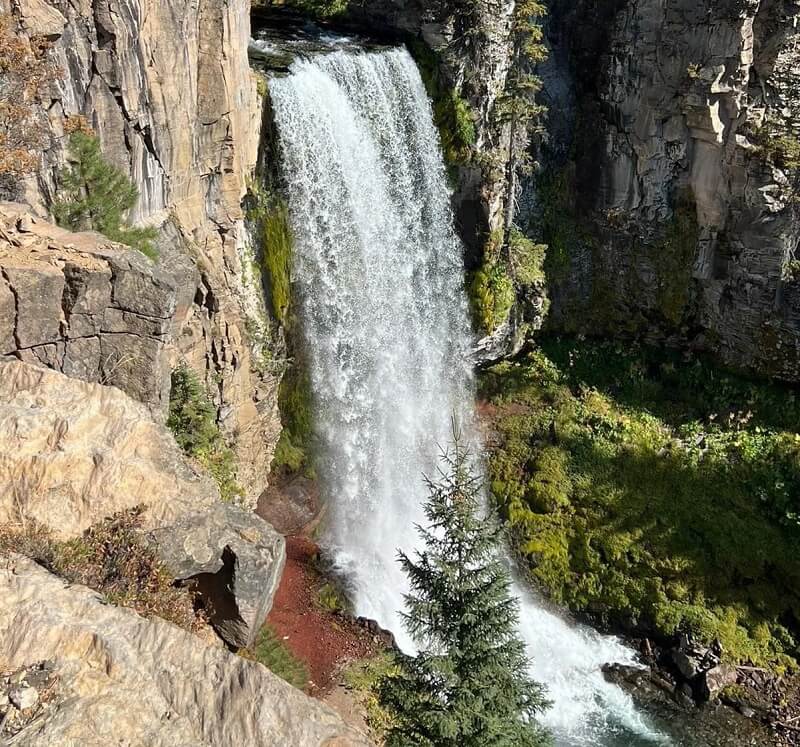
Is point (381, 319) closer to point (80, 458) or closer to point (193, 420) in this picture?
point (193, 420)

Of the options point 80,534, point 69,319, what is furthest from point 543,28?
point 80,534

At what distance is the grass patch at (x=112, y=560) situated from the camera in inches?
242

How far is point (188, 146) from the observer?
1392cm

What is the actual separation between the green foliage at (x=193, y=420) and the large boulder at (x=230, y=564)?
4704 millimetres

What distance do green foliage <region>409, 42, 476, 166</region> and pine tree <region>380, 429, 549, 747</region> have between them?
42.7 ft

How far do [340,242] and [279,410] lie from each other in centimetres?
483

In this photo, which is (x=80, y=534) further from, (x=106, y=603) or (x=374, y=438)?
(x=374, y=438)

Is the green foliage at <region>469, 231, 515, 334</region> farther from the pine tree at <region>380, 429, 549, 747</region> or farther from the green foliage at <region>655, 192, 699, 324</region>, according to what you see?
the pine tree at <region>380, 429, 549, 747</region>

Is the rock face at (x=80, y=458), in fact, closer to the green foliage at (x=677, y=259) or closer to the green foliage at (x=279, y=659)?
the green foliage at (x=279, y=659)

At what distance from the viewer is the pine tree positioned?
9930 mm

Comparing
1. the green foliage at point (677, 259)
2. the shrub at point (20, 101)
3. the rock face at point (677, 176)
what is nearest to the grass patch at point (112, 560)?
the shrub at point (20, 101)

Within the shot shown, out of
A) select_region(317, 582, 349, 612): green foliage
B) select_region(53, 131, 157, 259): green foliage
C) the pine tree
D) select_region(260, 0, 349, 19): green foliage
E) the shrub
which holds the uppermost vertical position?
select_region(260, 0, 349, 19): green foliage

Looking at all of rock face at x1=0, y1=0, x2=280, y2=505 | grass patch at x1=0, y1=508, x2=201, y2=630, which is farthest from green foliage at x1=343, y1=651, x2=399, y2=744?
grass patch at x1=0, y1=508, x2=201, y2=630

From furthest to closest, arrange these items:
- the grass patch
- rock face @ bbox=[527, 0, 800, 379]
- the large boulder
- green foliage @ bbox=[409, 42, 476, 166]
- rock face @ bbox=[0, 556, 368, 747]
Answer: rock face @ bbox=[527, 0, 800, 379] < green foliage @ bbox=[409, 42, 476, 166] < the large boulder < the grass patch < rock face @ bbox=[0, 556, 368, 747]
